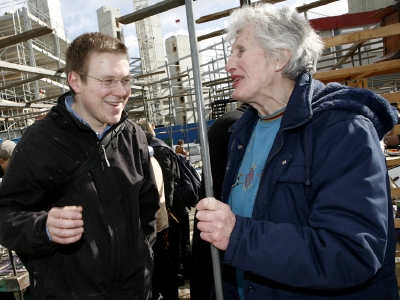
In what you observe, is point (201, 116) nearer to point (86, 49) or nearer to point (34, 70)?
point (86, 49)

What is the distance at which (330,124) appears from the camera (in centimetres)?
120

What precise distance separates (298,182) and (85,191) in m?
1.06

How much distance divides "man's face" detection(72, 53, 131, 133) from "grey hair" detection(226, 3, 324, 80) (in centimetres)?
76

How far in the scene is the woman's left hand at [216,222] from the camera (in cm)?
108

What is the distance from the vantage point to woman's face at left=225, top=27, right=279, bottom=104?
1.53 m

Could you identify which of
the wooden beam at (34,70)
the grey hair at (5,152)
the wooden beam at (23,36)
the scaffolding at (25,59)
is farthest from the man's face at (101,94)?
the scaffolding at (25,59)

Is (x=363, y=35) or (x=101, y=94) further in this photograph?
(x=363, y=35)

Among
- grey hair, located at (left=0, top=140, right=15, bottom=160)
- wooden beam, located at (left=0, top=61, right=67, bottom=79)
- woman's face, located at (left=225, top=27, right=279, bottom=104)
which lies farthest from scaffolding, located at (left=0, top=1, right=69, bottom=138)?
woman's face, located at (left=225, top=27, right=279, bottom=104)

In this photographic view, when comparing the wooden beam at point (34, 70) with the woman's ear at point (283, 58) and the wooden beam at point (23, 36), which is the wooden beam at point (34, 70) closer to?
A: the wooden beam at point (23, 36)

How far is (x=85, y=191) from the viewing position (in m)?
1.72

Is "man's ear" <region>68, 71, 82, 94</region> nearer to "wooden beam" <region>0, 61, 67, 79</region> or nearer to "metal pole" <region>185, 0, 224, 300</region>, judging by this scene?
"metal pole" <region>185, 0, 224, 300</region>

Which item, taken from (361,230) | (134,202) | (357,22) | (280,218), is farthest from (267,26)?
(357,22)

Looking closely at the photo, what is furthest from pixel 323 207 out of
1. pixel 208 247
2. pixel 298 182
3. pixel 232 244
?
pixel 208 247

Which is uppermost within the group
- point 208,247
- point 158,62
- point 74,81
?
→ point 158,62
